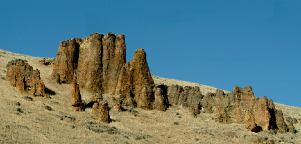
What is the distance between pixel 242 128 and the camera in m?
76.9

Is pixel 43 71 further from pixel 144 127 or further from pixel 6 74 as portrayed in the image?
pixel 144 127

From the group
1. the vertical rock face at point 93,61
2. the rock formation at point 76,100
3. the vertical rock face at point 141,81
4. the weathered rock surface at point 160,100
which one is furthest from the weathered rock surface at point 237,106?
the rock formation at point 76,100

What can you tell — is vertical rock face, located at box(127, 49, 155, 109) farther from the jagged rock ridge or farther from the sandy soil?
the sandy soil

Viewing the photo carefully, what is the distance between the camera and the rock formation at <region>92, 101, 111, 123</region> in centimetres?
7212

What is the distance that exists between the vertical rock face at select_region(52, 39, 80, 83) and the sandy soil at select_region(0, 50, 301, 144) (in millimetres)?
1828

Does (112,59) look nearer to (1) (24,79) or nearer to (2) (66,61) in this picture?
(2) (66,61)

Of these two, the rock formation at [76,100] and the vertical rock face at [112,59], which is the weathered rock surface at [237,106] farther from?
the rock formation at [76,100]

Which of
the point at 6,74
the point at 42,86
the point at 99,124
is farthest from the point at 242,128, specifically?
the point at 6,74

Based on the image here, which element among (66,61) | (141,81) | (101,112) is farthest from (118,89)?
(101,112)

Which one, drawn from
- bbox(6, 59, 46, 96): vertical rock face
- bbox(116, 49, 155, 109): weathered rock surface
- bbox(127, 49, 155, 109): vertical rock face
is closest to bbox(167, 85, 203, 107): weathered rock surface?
bbox(127, 49, 155, 109): vertical rock face

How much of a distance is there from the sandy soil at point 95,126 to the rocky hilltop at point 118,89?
106cm

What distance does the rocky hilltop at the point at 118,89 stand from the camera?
7750cm

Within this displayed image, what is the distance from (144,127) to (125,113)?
5088mm

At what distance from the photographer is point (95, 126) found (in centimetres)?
6862
